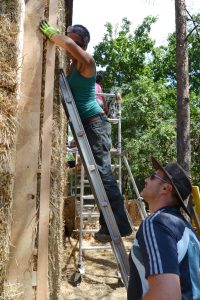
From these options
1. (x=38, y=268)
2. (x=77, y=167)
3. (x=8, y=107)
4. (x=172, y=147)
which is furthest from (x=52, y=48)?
(x=172, y=147)

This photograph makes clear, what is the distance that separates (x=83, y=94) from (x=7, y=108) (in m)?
1.00

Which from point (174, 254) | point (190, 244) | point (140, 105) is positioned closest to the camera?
point (174, 254)

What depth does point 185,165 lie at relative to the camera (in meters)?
7.20

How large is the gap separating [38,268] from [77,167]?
6.53 metres

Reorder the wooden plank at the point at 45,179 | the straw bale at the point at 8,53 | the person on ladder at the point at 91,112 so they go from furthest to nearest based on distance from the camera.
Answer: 1. the person on ladder at the point at 91,112
2. the wooden plank at the point at 45,179
3. the straw bale at the point at 8,53

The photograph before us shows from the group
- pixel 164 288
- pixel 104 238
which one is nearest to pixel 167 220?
pixel 164 288

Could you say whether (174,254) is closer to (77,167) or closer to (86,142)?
(86,142)

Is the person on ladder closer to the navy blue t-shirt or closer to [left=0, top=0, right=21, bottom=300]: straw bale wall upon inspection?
[left=0, top=0, right=21, bottom=300]: straw bale wall

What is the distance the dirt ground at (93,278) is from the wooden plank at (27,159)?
134 inches

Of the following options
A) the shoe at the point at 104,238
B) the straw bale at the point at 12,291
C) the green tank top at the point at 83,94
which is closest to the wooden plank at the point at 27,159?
the straw bale at the point at 12,291

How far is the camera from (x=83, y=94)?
3.76 metres

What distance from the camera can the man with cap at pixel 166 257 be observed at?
65.6 inches

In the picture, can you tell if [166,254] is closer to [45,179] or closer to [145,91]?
[45,179]

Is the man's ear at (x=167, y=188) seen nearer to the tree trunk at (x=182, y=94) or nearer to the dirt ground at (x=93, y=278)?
the dirt ground at (x=93, y=278)
